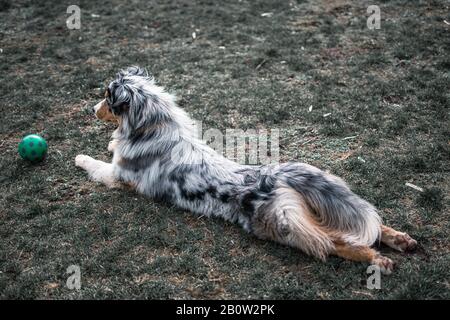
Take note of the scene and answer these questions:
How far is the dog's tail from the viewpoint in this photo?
157 inches

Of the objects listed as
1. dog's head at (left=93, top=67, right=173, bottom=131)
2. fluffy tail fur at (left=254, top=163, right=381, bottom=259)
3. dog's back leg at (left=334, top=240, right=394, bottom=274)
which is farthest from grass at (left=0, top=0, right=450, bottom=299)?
dog's head at (left=93, top=67, right=173, bottom=131)

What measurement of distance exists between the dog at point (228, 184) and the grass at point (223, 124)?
15 cm

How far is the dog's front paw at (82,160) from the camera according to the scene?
18.4 feet

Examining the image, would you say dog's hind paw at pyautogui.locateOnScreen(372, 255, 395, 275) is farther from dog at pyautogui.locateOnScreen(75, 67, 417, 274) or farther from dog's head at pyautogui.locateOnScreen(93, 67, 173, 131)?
dog's head at pyautogui.locateOnScreen(93, 67, 173, 131)

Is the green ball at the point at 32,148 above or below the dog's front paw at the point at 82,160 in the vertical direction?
above

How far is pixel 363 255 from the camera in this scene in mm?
3943

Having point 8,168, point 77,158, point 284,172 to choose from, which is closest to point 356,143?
point 284,172

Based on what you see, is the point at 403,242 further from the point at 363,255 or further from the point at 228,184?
the point at 228,184

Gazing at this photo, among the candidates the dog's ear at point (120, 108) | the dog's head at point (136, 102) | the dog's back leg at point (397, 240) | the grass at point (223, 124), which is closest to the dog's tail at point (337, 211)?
the dog's back leg at point (397, 240)

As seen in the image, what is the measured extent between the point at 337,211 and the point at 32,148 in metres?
3.64

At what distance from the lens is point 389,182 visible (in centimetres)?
509

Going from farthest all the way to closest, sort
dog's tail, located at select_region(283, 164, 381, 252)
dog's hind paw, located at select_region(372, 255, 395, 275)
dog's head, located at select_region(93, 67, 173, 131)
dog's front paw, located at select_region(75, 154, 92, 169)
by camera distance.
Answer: dog's front paw, located at select_region(75, 154, 92, 169) < dog's head, located at select_region(93, 67, 173, 131) < dog's tail, located at select_region(283, 164, 381, 252) < dog's hind paw, located at select_region(372, 255, 395, 275)

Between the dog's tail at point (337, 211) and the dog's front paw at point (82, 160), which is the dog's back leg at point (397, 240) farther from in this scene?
the dog's front paw at point (82, 160)

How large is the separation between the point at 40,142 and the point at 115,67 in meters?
2.66
